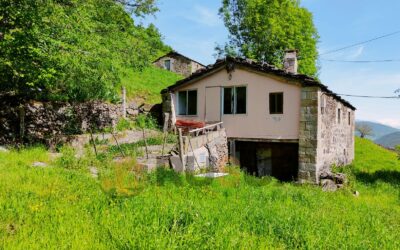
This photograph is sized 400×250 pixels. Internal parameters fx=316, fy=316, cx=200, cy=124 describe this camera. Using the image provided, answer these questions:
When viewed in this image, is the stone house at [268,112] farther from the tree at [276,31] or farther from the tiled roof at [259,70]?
the tree at [276,31]

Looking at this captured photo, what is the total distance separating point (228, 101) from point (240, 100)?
0.81 metres

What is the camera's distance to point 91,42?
13.8 m

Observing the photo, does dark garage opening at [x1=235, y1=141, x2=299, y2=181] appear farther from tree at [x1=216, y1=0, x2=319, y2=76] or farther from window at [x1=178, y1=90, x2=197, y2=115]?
tree at [x1=216, y1=0, x2=319, y2=76]

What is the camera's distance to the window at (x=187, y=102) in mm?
20531

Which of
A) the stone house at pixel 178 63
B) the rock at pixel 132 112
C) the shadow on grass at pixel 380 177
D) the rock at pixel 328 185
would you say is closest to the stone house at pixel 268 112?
the rock at pixel 328 185

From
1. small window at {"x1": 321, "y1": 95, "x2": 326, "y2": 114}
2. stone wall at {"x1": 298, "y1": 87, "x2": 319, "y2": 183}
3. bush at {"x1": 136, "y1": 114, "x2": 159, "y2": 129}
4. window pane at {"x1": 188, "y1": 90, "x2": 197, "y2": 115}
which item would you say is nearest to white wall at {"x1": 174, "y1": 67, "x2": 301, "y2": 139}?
stone wall at {"x1": 298, "y1": 87, "x2": 319, "y2": 183}

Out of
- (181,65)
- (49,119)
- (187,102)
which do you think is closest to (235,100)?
(187,102)

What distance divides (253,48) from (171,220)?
34.2 m

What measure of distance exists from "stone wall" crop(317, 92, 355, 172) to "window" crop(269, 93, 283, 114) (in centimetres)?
206

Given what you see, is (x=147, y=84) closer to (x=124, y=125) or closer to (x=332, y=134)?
(x=124, y=125)

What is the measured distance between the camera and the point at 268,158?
66.2 feet

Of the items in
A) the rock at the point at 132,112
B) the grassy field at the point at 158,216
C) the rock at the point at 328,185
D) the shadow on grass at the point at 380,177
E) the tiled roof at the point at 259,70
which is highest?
the tiled roof at the point at 259,70

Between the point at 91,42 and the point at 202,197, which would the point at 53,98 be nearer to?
the point at 91,42

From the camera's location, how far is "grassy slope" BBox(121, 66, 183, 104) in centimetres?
2694
